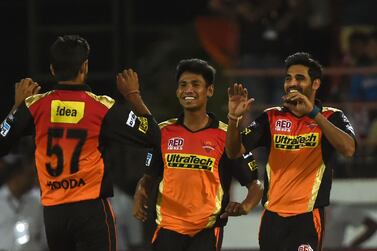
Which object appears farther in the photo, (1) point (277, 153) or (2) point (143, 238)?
(2) point (143, 238)

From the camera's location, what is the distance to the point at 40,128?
22.3 feet

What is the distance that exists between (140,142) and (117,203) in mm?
4331

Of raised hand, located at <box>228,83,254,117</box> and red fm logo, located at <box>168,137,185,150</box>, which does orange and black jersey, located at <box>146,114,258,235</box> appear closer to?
red fm logo, located at <box>168,137,185,150</box>

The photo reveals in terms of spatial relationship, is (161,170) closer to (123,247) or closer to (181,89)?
(181,89)

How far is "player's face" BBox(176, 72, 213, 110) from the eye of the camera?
7629 mm

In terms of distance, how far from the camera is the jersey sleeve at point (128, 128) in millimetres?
6797

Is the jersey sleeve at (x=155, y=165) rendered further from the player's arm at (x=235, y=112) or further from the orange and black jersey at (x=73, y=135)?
the orange and black jersey at (x=73, y=135)

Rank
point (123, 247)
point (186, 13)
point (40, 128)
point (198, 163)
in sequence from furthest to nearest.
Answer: point (186, 13)
point (123, 247)
point (198, 163)
point (40, 128)

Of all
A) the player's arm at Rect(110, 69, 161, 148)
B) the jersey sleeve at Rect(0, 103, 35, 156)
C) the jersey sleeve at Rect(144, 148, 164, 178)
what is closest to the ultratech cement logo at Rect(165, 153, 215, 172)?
the jersey sleeve at Rect(144, 148, 164, 178)

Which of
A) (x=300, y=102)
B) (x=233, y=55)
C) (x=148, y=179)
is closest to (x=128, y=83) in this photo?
(x=148, y=179)

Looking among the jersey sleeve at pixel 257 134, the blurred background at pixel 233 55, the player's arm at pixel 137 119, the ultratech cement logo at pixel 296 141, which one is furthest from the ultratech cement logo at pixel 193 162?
the blurred background at pixel 233 55

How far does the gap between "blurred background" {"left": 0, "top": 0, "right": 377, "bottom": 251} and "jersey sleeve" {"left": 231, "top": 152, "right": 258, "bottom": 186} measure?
10.8ft

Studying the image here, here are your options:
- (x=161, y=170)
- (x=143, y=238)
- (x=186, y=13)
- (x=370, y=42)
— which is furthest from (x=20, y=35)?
(x=161, y=170)

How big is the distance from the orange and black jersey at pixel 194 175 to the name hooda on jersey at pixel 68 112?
1.07m
